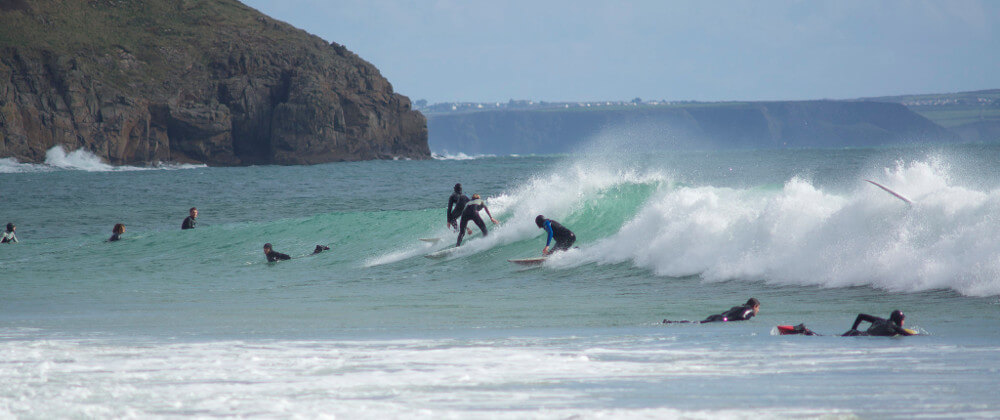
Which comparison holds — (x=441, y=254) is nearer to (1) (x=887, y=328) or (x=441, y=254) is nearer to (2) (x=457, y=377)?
(1) (x=887, y=328)

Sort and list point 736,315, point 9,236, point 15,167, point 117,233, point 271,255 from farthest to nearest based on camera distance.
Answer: point 15,167, point 9,236, point 117,233, point 271,255, point 736,315

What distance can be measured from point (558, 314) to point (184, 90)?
114503 millimetres

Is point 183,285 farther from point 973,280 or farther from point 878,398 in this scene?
point 878,398

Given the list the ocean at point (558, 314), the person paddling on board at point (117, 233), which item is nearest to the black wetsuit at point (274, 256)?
the ocean at point (558, 314)

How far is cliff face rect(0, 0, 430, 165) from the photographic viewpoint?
107688mm

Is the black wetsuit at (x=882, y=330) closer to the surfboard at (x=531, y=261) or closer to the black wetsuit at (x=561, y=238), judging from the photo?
the surfboard at (x=531, y=261)

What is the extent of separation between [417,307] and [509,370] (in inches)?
219

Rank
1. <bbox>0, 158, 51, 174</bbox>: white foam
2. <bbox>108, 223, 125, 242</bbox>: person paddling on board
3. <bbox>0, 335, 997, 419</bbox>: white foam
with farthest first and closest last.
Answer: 1. <bbox>0, 158, 51, 174</bbox>: white foam
2. <bbox>108, 223, 125, 242</bbox>: person paddling on board
3. <bbox>0, 335, 997, 419</bbox>: white foam

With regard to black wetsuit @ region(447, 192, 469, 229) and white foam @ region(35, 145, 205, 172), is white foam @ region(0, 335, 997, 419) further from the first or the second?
white foam @ region(35, 145, 205, 172)

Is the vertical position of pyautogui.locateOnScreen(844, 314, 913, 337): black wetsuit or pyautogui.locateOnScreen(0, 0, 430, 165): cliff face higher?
pyautogui.locateOnScreen(0, 0, 430, 165): cliff face

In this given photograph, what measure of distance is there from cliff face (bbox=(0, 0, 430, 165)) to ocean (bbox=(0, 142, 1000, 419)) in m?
89.8

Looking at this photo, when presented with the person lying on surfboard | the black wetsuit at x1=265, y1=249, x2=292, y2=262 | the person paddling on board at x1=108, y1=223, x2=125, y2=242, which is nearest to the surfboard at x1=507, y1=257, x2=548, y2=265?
the black wetsuit at x1=265, y1=249, x2=292, y2=262

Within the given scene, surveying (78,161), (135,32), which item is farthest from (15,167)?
(135,32)

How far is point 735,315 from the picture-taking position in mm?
10641
